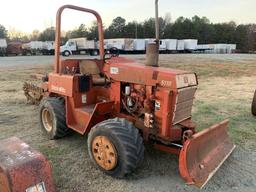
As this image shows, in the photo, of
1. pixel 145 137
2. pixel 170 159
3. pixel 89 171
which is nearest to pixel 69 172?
pixel 89 171

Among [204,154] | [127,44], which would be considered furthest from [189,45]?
[204,154]

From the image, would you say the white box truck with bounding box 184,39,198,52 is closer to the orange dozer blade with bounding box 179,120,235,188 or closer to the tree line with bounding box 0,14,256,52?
the tree line with bounding box 0,14,256,52

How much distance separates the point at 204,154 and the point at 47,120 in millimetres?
2962

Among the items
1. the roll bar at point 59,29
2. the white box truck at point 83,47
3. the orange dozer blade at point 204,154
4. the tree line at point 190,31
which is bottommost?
the orange dozer blade at point 204,154

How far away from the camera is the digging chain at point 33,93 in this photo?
763 centimetres

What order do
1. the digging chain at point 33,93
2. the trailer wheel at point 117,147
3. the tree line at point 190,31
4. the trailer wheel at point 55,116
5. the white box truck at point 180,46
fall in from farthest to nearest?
the tree line at point 190,31
the white box truck at point 180,46
the digging chain at point 33,93
the trailer wheel at point 55,116
the trailer wheel at point 117,147

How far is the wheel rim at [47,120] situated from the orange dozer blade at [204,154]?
2791 millimetres

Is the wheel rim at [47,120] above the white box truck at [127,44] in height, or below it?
below

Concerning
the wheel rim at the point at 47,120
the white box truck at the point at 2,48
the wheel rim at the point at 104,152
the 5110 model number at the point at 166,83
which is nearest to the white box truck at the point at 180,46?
the white box truck at the point at 2,48

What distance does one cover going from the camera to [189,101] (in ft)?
14.5

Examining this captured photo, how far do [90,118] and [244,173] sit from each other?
2.32 metres

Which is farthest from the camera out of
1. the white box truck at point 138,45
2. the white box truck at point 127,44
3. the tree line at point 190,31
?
the tree line at point 190,31

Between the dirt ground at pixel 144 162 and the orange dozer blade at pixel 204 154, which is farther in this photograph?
the dirt ground at pixel 144 162

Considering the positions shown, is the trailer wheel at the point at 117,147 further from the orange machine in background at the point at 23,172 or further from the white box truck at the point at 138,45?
the white box truck at the point at 138,45
